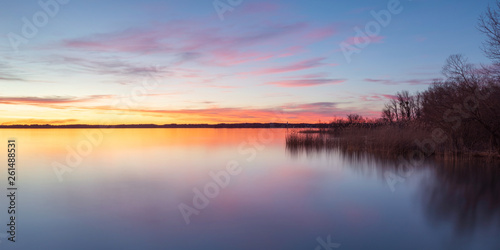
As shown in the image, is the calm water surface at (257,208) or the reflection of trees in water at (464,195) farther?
the reflection of trees in water at (464,195)

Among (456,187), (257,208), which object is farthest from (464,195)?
(257,208)

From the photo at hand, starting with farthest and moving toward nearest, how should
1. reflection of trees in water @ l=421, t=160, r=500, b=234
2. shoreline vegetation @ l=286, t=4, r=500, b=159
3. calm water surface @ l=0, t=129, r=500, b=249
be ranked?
shoreline vegetation @ l=286, t=4, r=500, b=159 < reflection of trees in water @ l=421, t=160, r=500, b=234 < calm water surface @ l=0, t=129, r=500, b=249

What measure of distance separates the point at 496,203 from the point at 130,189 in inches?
343

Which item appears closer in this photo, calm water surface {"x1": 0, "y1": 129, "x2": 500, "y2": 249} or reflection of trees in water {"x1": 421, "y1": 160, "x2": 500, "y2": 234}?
calm water surface {"x1": 0, "y1": 129, "x2": 500, "y2": 249}

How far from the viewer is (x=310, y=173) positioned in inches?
471

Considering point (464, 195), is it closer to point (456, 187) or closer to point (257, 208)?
point (456, 187)

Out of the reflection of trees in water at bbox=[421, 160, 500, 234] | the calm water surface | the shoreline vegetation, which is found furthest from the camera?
the shoreline vegetation

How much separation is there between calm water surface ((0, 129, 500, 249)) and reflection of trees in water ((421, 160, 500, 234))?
0.02 metres

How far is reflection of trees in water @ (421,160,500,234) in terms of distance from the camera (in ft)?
20.0

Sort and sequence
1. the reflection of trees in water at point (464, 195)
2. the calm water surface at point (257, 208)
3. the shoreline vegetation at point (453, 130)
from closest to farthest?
the calm water surface at point (257, 208) → the reflection of trees in water at point (464, 195) → the shoreline vegetation at point (453, 130)

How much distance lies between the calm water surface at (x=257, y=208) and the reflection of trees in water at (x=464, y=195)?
0.9 inches

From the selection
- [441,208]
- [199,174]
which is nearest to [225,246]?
[441,208]

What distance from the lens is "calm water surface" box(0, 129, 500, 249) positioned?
201 inches

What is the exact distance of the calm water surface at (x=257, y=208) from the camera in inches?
201
